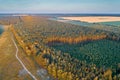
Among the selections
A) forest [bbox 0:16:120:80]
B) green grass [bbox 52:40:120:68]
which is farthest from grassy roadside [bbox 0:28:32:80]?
green grass [bbox 52:40:120:68]

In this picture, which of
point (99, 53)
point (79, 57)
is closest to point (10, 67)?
point (79, 57)

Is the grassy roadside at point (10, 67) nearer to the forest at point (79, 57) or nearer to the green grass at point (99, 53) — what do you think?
the forest at point (79, 57)

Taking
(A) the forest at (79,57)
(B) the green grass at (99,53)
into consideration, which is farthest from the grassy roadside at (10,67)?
(B) the green grass at (99,53)

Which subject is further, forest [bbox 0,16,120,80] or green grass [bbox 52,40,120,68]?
green grass [bbox 52,40,120,68]

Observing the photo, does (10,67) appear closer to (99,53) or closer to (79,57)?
(79,57)

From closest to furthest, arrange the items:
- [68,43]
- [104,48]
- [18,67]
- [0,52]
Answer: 1. [18,67]
2. [0,52]
3. [104,48]
4. [68,43]

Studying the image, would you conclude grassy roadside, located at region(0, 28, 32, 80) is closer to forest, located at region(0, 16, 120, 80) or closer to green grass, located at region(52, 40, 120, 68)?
forest, located at region(0, 16, 120, 80)

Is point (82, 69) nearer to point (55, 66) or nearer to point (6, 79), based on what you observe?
point (55, 66)

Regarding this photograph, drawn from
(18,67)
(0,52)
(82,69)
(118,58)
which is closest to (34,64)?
(18,67)
